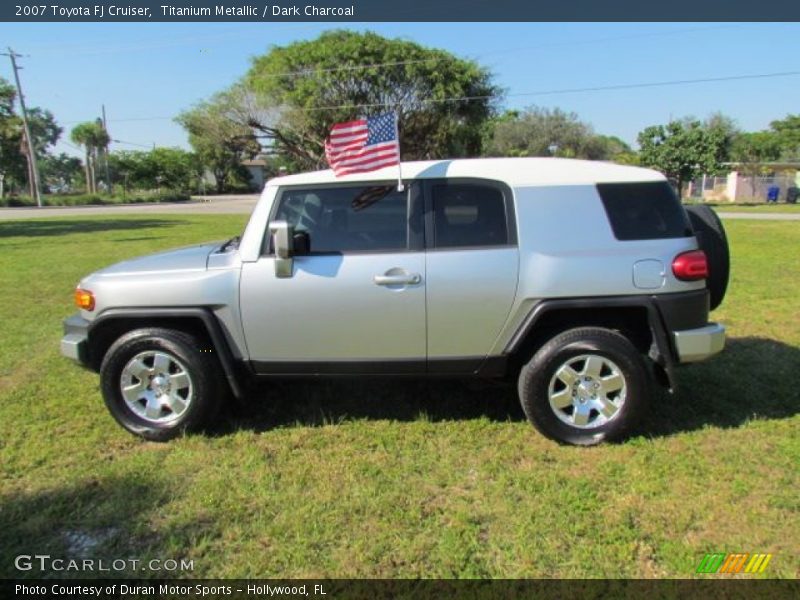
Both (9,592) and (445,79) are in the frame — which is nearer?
(9,592)

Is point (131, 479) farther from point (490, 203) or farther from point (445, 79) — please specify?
point (445, 79)

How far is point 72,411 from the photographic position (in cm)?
444

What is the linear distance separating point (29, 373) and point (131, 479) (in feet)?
8.14

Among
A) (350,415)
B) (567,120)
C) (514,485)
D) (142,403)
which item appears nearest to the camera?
(514,485)

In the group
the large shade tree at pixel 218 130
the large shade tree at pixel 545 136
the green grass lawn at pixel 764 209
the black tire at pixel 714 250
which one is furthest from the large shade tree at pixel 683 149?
the black tire at pixel 714 250

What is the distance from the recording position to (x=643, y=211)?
3.75 metres

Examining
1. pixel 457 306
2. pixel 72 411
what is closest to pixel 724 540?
pixel 457 306

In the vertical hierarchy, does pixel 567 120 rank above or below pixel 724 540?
above

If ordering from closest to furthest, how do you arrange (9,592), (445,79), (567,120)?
1. (9,592)
2. (445,79)
3. (567,120)

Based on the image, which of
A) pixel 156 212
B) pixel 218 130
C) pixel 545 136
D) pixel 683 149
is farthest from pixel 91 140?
pixel 683 149

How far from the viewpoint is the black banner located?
8.24ft

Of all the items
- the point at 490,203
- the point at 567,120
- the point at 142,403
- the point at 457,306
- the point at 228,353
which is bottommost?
the point at 142,403

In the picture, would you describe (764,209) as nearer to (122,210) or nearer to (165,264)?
(165,264)

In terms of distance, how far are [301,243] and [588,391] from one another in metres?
1.95
